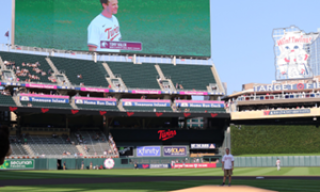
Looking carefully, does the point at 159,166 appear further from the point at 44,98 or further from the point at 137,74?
the point at 44,98

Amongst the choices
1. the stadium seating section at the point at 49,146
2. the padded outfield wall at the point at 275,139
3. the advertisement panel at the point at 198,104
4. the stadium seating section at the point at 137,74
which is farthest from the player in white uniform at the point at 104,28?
the padded outfield wall at the point at 275,139

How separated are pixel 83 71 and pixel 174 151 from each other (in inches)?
754

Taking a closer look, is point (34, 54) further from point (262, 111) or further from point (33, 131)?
point (262, 111)

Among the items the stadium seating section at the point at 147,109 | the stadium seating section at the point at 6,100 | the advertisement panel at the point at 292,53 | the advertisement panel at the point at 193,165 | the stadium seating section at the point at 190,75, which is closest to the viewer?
the stadium seating section at the point at 6,100

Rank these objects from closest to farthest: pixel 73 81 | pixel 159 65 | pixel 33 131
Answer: pixel 33 131
pixel 73 81
pixel 159 65

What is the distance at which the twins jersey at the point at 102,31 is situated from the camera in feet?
222

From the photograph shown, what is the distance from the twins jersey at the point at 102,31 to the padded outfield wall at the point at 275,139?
2559 centimetres

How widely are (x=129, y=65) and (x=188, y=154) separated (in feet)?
59.6

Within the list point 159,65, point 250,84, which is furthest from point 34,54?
point 250,84

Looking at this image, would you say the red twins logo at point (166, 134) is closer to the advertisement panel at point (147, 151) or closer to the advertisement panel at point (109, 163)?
the advertisement panel at point (147, 151)

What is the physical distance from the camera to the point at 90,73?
208 ft

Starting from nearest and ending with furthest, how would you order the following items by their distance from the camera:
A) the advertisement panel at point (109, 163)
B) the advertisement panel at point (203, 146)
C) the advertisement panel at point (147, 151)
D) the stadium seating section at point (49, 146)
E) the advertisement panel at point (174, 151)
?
the advertisement panel at point (109, 163) → the stadium seating section at point (49, 146) → the advertisement panel at point (147, 151) → the advertisement panel at point (174, 151) → the advertisement panel at point (203, 146)

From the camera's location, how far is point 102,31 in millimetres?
67750

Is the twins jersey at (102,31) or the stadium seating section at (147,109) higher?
the twins jersey at (102,31)
